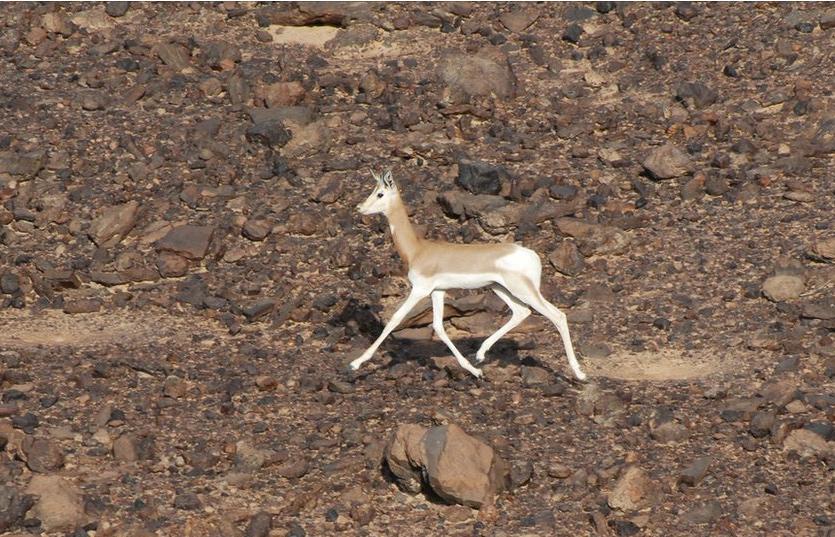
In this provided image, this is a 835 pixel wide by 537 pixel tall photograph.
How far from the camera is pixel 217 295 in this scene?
62.0 feet

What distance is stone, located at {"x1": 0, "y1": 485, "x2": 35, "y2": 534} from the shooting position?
44.9 feet

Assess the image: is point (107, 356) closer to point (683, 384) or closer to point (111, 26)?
point (683, 384)

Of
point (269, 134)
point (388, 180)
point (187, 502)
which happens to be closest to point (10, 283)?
point (269, 134)

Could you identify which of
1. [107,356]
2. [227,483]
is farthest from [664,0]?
[227,483]

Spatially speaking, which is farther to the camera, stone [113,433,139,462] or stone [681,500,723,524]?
stone [113,433,139,462]

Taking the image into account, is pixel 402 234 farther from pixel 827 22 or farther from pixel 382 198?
pixel 827 22

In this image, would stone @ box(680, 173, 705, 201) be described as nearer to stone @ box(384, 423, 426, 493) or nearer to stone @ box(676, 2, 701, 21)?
stone @ box(676, 2, 701, 21)

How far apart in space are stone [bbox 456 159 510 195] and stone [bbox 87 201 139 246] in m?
4.22

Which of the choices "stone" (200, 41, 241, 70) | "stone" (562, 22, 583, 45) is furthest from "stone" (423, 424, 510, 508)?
"stone" (562, 22, 583, 45)

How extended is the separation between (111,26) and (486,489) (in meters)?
13.8

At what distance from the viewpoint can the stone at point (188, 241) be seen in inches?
769

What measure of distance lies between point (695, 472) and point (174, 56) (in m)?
12.4

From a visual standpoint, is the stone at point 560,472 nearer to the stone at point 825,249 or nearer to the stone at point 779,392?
the stone at point 779,392

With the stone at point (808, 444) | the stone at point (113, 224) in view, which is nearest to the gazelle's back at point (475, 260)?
the stone at point (808, 444)
